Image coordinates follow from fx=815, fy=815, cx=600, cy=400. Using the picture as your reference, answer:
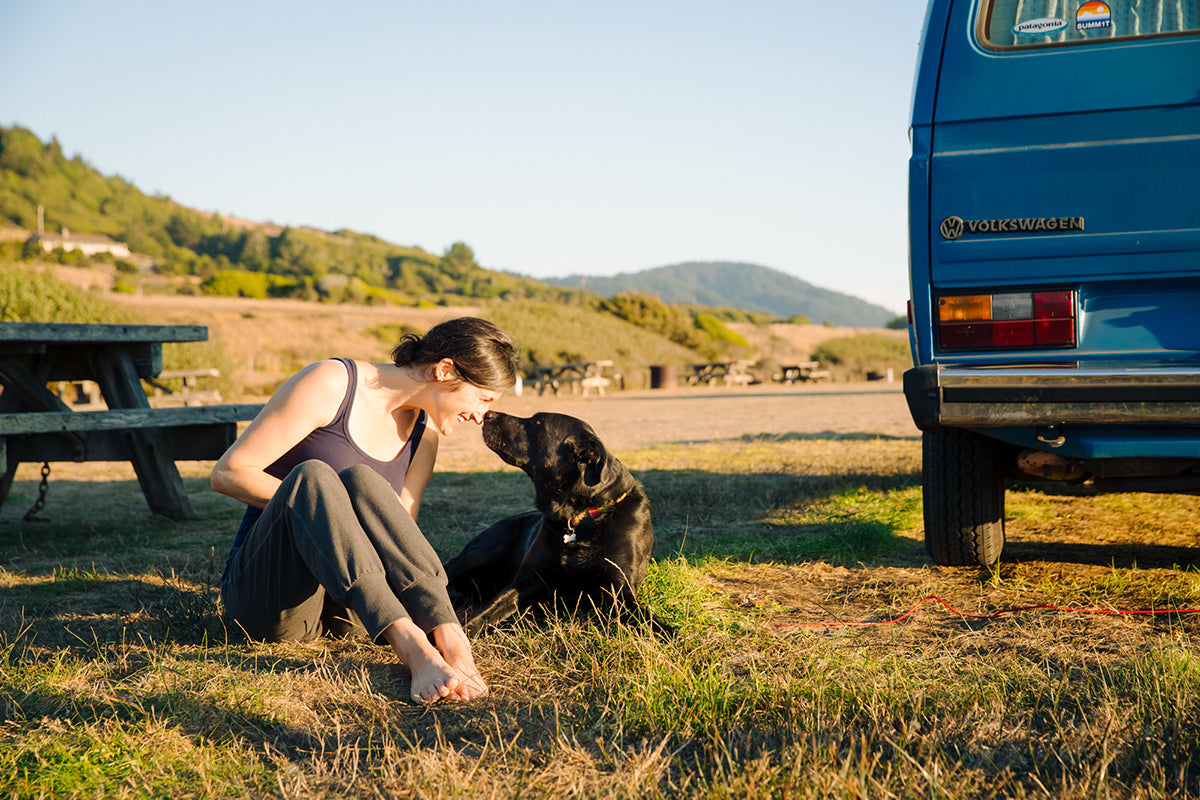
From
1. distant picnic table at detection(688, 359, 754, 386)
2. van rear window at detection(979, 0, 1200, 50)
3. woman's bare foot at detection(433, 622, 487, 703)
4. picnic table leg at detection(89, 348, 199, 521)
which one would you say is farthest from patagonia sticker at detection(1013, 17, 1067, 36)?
distant picnic table at detection(688, 359, 754, 386)

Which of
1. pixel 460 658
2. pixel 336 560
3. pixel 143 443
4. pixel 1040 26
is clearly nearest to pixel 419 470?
pixel 336 560

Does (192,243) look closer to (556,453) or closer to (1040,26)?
(556,453)

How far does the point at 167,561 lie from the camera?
4.04m

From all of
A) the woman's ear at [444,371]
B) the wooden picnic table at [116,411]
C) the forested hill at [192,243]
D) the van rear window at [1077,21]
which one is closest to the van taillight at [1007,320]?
the van rear window at [1077,21]

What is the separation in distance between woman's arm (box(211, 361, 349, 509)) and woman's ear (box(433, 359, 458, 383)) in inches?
12.7

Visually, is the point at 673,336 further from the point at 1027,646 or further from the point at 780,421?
the point at 1027,646

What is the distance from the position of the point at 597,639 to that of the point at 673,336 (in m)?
42.2

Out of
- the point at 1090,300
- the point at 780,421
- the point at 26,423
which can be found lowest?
the point at 780,421

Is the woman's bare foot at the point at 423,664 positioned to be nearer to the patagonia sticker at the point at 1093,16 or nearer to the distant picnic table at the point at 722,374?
the patagonia sticker at the point at 1093,16

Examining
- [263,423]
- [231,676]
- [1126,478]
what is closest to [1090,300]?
[1126,478]

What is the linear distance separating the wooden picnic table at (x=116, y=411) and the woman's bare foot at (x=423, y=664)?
2995 mm

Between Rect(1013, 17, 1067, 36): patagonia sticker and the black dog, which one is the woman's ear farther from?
Rect(1013, 17, 1067, 36): patagonia sticker

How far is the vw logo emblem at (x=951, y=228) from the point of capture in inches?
115

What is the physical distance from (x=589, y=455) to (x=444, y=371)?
0.70 metres
